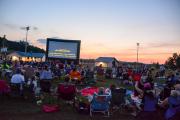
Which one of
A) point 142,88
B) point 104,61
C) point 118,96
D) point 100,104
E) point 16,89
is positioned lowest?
point 100,104

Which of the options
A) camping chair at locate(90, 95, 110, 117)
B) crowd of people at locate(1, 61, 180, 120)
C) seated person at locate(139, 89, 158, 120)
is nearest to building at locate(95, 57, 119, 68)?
crowd of people at locate(1, 61, 180, 120)

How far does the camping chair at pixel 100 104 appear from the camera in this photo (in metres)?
11.2

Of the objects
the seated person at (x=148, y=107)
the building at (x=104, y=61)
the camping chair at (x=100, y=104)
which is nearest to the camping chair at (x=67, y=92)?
the camping chair at (x=100, y=104)

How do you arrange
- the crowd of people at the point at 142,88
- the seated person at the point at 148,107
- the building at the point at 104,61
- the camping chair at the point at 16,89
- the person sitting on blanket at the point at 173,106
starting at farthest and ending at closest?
the building at the point at 104,61
the camping chair at the point at 16,89
the seated person at the point at 148,107
the crowd of people at the point at 142,88
the person sitting on blanket at the point at 173,106

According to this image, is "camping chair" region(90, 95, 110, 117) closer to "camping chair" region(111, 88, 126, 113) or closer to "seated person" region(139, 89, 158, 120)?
"camping chair" region(111, 88, 126, 113)

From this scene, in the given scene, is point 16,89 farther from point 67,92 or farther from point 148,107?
point 148,107

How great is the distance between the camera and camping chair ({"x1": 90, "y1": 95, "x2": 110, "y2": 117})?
1121 cm

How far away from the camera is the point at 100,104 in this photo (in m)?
11.3

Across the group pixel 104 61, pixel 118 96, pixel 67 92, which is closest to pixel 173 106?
pixel 118 96

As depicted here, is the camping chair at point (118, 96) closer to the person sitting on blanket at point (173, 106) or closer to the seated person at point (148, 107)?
the seated person at point (148, 107)

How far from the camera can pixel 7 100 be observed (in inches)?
505

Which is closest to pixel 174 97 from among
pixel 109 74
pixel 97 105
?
pixel 97 105

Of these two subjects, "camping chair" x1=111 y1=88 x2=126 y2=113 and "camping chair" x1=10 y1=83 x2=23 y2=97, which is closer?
"camping chair" x1=111 y1=88 x2=126 y2=113

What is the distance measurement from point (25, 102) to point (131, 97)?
13.3 feet
